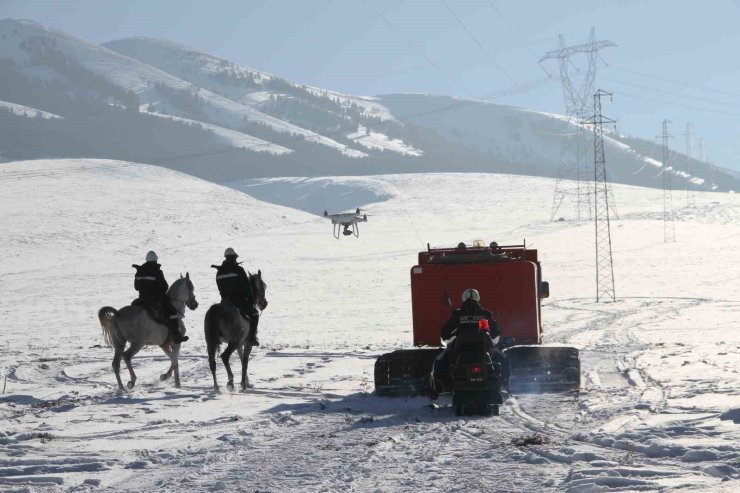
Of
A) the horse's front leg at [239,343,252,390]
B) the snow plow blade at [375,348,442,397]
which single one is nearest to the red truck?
the snow plow blade at [375,348,442,397]

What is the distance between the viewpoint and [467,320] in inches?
547

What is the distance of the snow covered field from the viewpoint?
970 centimetres

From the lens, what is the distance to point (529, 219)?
9775 centimetres

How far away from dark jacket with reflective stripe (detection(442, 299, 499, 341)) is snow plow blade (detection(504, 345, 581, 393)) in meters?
1.73

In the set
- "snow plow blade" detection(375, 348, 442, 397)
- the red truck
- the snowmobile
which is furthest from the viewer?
the red truck

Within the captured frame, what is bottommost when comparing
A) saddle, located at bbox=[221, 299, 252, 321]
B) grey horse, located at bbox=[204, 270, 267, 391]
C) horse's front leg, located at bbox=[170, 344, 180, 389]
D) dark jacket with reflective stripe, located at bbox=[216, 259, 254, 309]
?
horse's front leg, located at bbox=[170, 344, 180, 389]

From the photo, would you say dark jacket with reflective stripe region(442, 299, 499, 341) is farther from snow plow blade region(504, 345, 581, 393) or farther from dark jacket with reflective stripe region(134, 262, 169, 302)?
dark jacket with reflective stripe region(134, 262, 169, 302)

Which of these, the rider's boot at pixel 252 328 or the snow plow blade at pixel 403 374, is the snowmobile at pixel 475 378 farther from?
the rider's boot at pixel 252 328

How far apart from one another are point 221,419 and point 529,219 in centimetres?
8622

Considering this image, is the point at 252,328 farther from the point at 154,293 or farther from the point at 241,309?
the point at 154,293

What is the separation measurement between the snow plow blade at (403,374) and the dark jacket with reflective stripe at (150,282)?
4534 mm

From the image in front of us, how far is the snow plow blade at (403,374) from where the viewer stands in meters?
16.1

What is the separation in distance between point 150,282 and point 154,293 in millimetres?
240

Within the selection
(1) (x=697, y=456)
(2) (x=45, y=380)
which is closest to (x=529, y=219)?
(2) (x=45, y=380)
